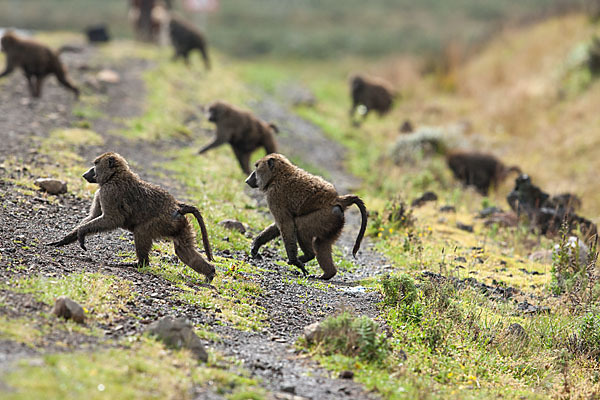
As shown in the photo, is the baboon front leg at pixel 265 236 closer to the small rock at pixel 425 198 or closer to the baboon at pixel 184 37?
the small rock at pixel 425 198

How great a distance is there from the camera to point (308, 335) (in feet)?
21.7

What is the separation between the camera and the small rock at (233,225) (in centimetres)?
1028

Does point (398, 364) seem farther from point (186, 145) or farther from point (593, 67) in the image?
point (593, 67)

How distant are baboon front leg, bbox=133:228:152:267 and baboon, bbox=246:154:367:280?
1747mm

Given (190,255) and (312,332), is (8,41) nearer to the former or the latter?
(190,255)

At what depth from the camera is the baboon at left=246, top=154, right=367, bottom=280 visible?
8586 mm

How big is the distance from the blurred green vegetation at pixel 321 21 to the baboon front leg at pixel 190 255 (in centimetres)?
2758

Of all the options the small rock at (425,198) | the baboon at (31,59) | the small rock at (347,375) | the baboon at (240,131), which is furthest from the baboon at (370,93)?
the small rock at (347,375)

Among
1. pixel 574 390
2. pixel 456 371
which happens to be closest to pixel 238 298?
pixel 456 371

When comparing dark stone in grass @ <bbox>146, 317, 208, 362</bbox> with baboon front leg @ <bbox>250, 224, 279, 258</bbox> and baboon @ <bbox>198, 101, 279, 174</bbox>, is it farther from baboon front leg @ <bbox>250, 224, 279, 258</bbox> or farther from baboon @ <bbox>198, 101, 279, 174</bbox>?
baboon @ <bbox>198, 101, 279, 174</bbox>

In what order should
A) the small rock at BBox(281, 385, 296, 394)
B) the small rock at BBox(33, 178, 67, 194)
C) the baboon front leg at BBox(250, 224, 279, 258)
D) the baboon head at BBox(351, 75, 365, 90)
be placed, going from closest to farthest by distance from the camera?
the small rock at BBox(281, 385, 296, 394) → the baboon front leg at BBox(250, 224, 279, 258) → the small rock at BBox(33, 178, 67, 194) → the baboon head at BBox(351, 75, 365, 90)

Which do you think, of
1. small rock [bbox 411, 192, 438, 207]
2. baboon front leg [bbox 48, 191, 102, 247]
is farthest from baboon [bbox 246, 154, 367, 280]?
small rock [bbox 411, 192, 438, 207]

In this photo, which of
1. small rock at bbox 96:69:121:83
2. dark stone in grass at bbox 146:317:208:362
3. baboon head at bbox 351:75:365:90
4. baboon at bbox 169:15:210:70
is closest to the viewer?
dark stone in grass at bbox 146:317:208:362

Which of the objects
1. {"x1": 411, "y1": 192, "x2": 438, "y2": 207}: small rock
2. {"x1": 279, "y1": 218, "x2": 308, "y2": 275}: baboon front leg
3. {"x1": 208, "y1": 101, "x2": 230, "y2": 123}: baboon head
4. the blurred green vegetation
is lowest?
{"x1": 279, "y1": 218, "x2": 308, "y2": 275}: baboon front leg
